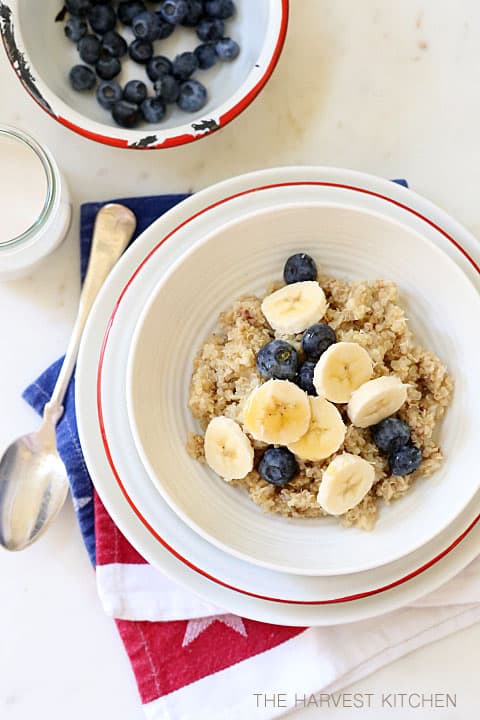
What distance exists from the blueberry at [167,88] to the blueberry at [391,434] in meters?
0.71

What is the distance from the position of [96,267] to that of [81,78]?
359mm

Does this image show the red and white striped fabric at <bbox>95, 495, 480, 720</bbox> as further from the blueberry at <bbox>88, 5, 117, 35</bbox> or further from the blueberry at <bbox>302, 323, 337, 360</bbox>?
the blueberry at <bbox>88, 5, 117, 35</bbox>

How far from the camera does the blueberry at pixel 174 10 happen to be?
1461 millimetres

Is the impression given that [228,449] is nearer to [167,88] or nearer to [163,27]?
[167,88]

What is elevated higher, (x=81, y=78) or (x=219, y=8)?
(x=219, y=8)

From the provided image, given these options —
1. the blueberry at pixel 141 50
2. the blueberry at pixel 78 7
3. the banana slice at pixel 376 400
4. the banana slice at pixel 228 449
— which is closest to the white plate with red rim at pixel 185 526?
the banana slice at pixel 228 449

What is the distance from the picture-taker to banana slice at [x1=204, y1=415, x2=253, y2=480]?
4.02ft

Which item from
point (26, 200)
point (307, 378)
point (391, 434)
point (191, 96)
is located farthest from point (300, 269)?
point (26, 200)

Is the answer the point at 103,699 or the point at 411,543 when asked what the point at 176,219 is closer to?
the point at 411,543

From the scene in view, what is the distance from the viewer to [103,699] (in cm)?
141

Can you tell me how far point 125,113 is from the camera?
4.75ft

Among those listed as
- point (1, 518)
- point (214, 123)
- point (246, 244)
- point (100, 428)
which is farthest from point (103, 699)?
point (214, 123)

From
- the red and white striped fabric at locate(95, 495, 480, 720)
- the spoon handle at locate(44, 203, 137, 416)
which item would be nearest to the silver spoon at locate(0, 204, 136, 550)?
the spoon handle at locate(44, 203, 137, 416)

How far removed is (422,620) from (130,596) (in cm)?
50
